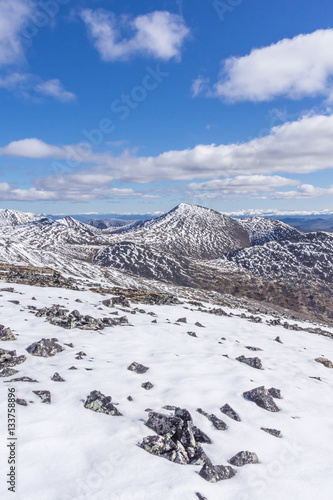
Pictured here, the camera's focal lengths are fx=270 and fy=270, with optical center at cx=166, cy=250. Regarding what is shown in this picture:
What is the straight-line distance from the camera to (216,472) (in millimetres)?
7590

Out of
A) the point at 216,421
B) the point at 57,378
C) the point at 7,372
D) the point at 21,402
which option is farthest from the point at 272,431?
the point at 7,372

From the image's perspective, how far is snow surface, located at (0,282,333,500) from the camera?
22.0 feet

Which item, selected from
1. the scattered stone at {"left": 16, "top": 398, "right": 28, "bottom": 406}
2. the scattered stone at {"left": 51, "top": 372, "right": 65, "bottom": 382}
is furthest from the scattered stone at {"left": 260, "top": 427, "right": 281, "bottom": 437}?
the scattered stone at {"left": 16, "top": 398, "right": 28, "bottom": 406}

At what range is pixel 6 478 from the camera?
6141mm

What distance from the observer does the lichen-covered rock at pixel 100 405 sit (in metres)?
9.45

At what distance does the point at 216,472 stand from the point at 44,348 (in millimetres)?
9862

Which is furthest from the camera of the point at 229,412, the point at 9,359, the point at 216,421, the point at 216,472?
the point at 9,359

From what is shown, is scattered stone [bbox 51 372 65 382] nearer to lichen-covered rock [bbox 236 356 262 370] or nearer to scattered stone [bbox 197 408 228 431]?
scattered stone [bbox 197 408 228 431]

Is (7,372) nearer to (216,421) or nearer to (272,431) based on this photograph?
(216,421)

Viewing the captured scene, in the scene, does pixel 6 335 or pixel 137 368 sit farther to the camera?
pixel 6 335

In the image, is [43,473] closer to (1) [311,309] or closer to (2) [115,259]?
(1) [311,309]

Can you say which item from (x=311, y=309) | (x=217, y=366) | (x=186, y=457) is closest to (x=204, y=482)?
(x=186, y=457)

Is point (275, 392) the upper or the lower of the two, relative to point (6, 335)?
lower

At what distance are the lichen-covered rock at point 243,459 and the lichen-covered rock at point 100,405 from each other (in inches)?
158
